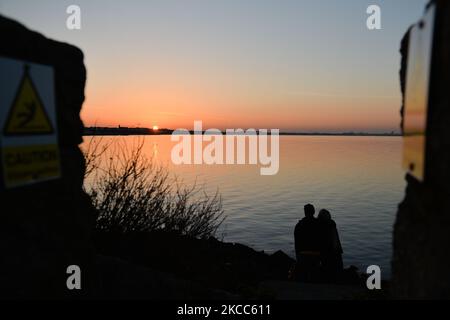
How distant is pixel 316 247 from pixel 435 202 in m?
6.37

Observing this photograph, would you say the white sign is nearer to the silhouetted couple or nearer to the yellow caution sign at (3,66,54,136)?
the yellow caution sign at (3,66,54,136)

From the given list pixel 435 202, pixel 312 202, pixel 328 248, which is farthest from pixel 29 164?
pixel 312 202

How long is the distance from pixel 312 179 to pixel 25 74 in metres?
38.8

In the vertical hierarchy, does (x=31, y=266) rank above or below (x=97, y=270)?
above

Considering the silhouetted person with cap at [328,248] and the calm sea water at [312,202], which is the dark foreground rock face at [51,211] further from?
the calm sea water at [312,202]

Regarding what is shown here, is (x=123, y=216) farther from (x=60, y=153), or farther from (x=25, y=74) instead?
(x=25, y=74)

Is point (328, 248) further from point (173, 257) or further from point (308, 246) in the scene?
point (173, 257)

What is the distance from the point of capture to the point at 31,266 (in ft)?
13.4

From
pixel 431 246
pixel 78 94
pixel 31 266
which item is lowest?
pixel 31 266

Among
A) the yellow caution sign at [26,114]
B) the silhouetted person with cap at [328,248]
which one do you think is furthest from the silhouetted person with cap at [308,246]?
the yellow caution sign at [26,114]

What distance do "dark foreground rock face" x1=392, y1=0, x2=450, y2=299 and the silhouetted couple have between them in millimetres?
5557

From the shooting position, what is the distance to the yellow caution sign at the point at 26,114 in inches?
145

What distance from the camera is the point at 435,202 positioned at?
313 cm
